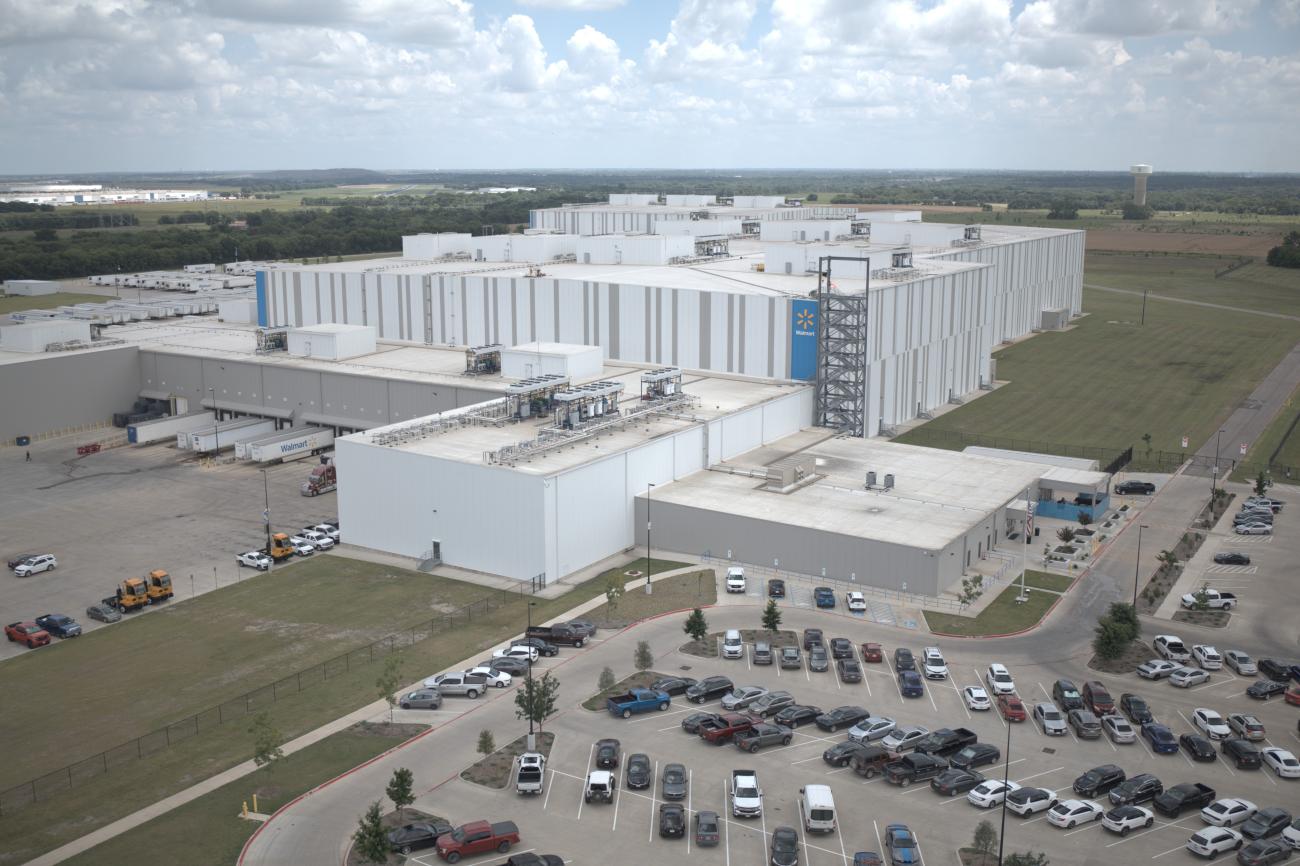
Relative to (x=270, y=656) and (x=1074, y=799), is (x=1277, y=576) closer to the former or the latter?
(x=1074, y=799)

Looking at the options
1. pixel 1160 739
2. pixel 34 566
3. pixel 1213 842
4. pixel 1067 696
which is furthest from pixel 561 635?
pixel 34 566

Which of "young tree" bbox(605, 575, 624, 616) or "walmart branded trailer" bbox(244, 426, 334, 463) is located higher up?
"walmart branded trailer" bbox(244, 426, 334, 463)

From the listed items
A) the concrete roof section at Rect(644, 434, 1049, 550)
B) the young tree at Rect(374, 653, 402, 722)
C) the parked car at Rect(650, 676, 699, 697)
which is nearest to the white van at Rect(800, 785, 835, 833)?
the parked car at Rect(650, 676, 699, 697)

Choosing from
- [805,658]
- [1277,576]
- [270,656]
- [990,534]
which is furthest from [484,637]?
[1277,576]

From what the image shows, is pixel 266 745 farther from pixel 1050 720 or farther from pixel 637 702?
pixel 1050 720

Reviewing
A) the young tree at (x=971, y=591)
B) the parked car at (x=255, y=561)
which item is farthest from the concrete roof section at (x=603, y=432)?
the young tree at (x=971, y=591)

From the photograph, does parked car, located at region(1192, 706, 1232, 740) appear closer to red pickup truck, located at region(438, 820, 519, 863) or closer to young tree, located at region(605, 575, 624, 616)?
young tree, located at region(605, 575, 624, 616)
